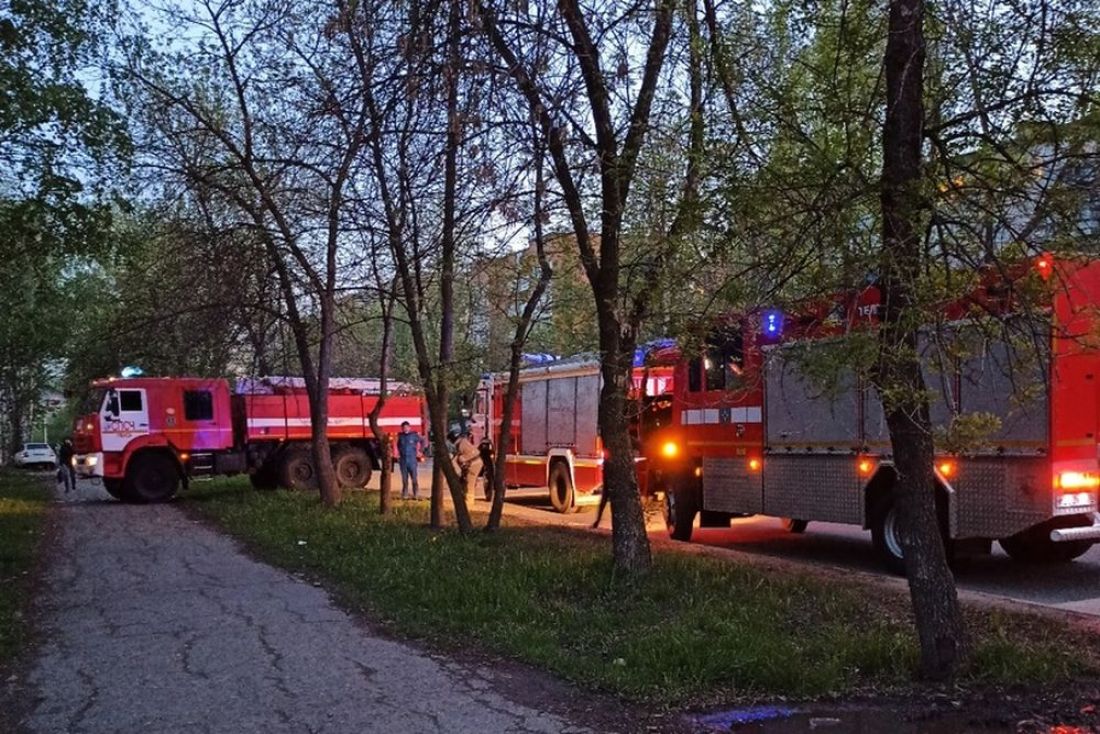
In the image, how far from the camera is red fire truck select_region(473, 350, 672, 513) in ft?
61.3

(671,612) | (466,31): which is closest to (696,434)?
Answer: (671,612)

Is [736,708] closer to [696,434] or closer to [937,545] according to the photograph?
[937,545]

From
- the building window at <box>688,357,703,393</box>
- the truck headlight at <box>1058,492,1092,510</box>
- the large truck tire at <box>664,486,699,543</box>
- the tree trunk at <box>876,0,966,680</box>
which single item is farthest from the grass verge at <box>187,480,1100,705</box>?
the building window at <box>688,357,703,393</box>

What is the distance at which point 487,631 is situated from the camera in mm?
7699

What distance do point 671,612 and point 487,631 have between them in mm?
1507

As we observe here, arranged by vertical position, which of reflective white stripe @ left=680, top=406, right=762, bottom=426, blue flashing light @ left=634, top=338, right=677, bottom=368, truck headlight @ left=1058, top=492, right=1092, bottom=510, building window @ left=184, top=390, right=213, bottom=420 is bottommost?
truck headlight @ left=1058, top=492, right=1092, bottom=510

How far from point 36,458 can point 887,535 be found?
2296 inches

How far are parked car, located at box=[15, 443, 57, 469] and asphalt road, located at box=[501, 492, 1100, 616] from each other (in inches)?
1952

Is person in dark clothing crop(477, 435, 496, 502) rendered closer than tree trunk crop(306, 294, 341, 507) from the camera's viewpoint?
No

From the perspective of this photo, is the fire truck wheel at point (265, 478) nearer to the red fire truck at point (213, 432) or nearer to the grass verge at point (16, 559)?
the red fire truck at point (213, 432)

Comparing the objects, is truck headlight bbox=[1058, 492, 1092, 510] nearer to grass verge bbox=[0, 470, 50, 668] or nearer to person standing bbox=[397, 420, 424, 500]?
grass verge bbox=[0, 470, 50, 668]

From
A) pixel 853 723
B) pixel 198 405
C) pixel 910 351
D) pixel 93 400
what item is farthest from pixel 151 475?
pixel 910 351

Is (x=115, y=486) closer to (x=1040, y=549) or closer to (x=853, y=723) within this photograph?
(x=1040, y=549)

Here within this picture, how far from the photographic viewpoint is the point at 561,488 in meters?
20.0
